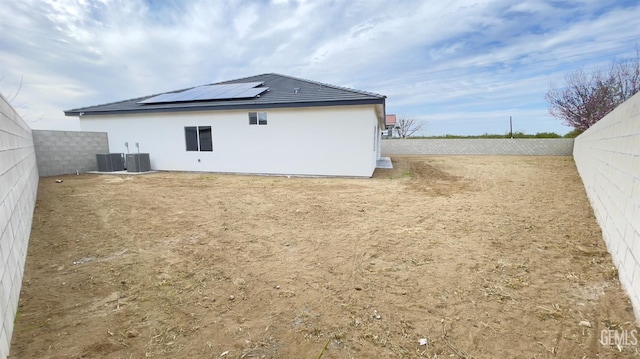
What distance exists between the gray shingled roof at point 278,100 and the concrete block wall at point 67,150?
4.30ft

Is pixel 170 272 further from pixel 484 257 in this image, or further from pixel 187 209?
pixel 484 257

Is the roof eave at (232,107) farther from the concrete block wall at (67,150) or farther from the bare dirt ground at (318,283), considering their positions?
the bare dirt ground at (318,283)

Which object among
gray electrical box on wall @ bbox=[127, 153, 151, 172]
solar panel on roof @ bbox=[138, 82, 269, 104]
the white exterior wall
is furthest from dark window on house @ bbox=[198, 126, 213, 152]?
gray electrical box on wall @ bbox=[127, 153, 151, 172]

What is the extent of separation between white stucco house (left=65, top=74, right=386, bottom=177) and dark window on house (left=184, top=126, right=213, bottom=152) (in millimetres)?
38

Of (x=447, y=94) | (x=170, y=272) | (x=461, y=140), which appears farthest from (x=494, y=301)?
(x=447, y=94)

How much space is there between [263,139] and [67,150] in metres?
7.27

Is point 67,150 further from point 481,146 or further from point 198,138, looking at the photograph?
point 481,146

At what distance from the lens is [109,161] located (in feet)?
35.0

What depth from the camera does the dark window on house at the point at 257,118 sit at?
978 centimetres

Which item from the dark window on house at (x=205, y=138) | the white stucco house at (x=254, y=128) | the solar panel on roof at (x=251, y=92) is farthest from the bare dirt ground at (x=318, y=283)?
the solar panel on roof at (x=251, y=92)

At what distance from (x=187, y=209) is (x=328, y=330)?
4298mm

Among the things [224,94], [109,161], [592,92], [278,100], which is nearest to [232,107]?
[224,94]

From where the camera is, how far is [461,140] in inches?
794

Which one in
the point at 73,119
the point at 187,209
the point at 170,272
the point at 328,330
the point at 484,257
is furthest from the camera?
the point at 73,119
